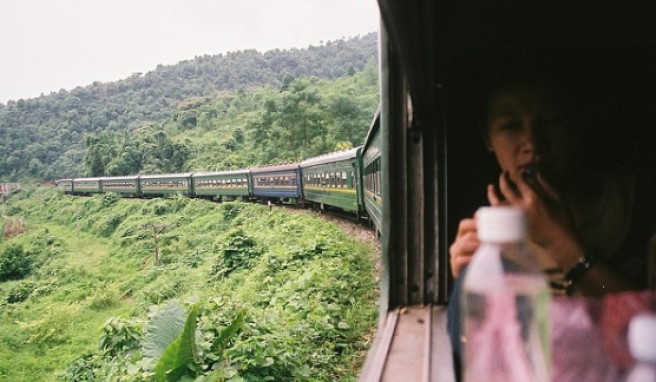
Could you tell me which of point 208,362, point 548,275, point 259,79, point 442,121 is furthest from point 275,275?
point 259,79

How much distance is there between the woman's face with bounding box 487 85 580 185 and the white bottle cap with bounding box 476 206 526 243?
0.70 m

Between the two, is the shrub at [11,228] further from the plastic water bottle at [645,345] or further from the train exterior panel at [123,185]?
the plastic water bottle at [645,345]

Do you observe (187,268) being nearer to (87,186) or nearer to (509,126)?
(509,126)

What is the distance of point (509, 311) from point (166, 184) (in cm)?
3083

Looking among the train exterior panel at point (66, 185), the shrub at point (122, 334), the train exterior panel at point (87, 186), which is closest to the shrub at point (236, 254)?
the shrub at point (122, 334)

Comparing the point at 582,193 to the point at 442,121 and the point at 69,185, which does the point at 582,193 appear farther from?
the point at 69,185

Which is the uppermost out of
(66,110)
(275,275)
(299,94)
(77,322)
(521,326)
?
(66,110)

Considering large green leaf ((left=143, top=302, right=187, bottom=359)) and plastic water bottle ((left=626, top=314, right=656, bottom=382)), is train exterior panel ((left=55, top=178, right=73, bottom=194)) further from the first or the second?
plastic water bottle ((left=626, top=314, right=656, bottom=382))

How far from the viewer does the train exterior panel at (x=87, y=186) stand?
38062 millimetres

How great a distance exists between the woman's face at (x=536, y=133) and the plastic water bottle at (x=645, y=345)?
0.76 metres

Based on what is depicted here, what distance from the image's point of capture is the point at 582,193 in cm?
153

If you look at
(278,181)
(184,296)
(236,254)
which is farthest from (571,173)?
(278,181)

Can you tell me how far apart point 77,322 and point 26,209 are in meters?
31.0

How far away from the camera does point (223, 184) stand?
2495 cm
